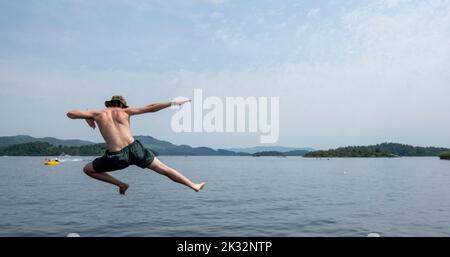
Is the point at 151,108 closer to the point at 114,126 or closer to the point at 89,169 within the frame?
the point at 114,126

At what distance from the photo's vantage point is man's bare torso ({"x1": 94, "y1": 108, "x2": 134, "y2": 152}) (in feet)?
21.9

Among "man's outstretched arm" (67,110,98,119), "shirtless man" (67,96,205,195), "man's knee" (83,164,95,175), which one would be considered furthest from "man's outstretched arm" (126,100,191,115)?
"man's knee" (83,164,95,175)

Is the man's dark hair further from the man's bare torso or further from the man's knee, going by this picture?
the man's knee

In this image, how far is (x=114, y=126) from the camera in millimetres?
6715

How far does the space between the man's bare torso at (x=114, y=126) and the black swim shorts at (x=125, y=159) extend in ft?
0.34

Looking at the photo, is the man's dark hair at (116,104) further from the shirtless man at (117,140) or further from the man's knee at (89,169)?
the man's knee at (89,169)

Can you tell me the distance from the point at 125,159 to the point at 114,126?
0.59 meters

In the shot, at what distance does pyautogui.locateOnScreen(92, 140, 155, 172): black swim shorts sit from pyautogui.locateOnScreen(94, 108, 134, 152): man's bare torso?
0.34 ft

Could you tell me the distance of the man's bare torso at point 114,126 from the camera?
6676 mm

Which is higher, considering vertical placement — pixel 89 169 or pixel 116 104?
pixel 116 104

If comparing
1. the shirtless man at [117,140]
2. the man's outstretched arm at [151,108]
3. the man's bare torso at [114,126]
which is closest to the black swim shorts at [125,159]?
the shirtless man at [117,140]

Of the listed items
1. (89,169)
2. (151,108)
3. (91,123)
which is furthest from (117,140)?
(151,108)
